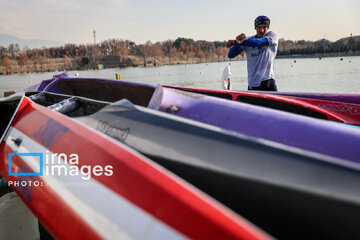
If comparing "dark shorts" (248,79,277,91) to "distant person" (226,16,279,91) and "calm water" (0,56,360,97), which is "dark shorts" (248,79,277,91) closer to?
"distant person" (226,16,279,91)

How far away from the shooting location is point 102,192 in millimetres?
1706

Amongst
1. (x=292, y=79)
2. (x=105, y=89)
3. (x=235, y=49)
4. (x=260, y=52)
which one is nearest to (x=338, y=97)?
(x=260, y=52)

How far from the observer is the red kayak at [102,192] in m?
1.32

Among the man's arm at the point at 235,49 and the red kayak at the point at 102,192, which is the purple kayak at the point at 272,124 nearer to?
the red kayak at the point at 102,192

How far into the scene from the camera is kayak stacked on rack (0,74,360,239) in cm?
136

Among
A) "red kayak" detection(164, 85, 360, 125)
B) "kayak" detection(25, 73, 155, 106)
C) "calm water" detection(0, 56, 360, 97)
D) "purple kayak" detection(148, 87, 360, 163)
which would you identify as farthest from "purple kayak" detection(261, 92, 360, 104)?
"calm water" detection(0, 56, 360, 97)

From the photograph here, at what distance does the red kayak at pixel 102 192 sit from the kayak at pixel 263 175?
20cm

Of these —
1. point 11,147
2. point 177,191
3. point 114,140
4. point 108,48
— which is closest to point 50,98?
point 11,147

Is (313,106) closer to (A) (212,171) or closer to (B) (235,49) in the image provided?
(B) (235,49)

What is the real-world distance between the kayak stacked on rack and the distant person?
2.53 meters

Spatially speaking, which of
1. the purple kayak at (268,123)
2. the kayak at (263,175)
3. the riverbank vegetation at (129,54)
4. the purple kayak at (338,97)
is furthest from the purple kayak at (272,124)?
the riverbank vegetation at (129,54)

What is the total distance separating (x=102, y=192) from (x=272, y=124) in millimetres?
1121

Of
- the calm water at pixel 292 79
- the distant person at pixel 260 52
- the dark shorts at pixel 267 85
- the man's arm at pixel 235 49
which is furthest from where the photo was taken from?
the calm water at pixel 292 79

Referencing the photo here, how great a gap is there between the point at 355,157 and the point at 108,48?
164625 millimetres
